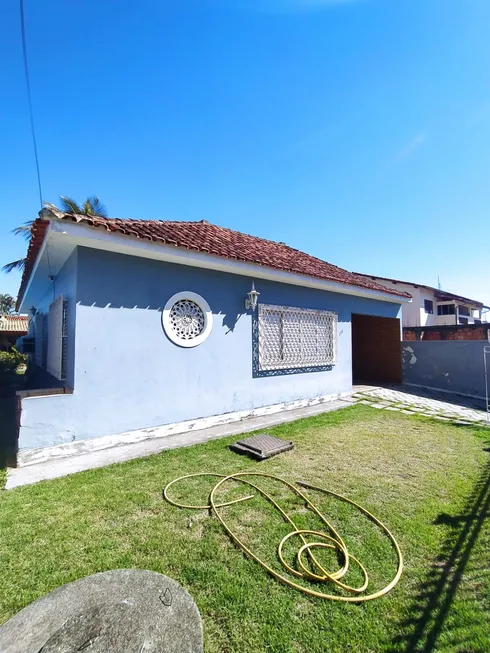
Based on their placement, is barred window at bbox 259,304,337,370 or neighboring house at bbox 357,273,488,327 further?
neighboring house at bbox 357,273,488,327

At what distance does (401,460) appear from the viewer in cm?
607

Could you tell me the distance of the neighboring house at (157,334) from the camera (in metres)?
6.11

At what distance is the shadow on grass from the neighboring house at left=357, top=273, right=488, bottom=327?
24.2 m

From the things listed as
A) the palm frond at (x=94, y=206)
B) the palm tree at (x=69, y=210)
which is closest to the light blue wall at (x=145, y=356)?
the palm tree at (x=69, y=210)

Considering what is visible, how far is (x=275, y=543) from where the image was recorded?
3475 mm

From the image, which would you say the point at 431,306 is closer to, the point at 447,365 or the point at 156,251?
the point at 447,365

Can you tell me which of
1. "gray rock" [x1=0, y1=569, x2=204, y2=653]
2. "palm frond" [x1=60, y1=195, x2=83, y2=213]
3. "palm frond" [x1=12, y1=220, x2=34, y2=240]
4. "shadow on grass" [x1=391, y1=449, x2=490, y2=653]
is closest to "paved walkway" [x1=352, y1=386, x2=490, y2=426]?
"shadow on grass" [x1=391, y1=449, x2=490, y2=653]

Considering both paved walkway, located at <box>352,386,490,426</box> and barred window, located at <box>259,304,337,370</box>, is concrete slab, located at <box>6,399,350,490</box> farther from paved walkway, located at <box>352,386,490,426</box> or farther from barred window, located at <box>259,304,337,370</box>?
paved walkway, located at <box>352,386,490,426</box>

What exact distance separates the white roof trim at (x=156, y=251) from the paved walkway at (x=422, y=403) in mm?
5370

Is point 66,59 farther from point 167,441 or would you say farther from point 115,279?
point 167,441

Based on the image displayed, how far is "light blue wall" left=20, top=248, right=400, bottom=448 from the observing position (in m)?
6.23

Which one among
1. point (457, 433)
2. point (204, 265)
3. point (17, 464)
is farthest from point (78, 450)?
point (457, 433)

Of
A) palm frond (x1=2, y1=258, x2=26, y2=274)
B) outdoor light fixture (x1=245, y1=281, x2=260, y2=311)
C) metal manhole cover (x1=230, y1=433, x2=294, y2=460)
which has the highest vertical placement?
palm frond (x1=2, y1=258, x2=26, y2=274)

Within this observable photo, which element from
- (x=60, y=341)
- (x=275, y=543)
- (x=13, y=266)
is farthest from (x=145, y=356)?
(x=13, y=266)
